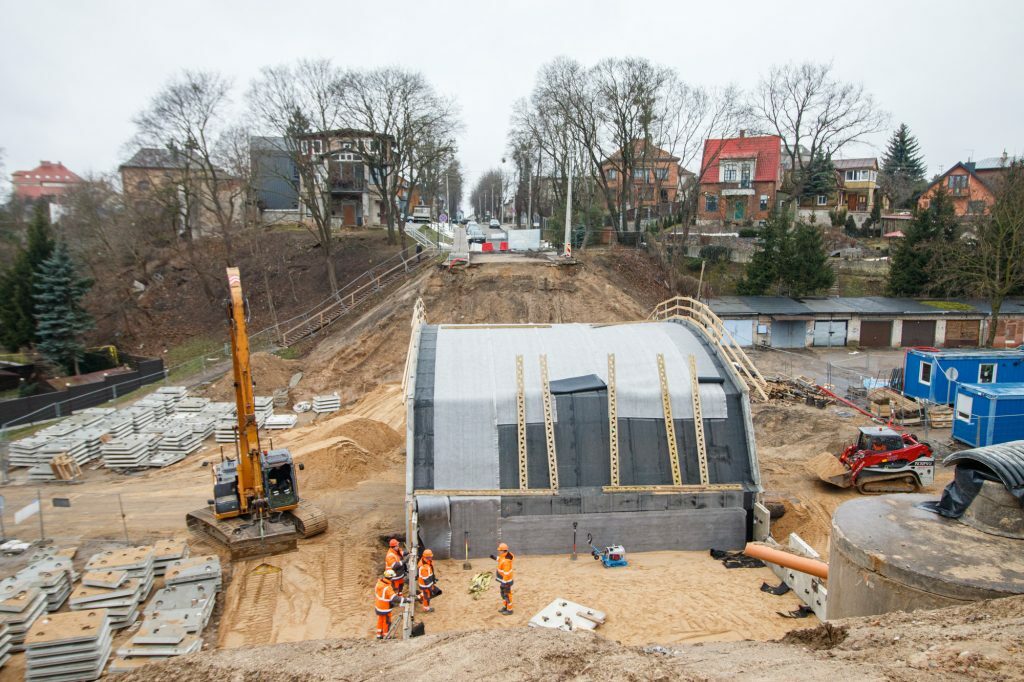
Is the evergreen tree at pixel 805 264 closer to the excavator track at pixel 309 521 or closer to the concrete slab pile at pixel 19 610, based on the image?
the excavator track at pixel 309 521

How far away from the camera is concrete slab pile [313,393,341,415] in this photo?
2817 cm

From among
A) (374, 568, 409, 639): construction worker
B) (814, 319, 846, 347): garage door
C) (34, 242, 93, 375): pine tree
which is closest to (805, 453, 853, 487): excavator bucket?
(374, 568, 409, 639): construction worker

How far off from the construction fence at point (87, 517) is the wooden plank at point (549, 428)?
1001 centimetres

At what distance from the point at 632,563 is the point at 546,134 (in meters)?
41.7

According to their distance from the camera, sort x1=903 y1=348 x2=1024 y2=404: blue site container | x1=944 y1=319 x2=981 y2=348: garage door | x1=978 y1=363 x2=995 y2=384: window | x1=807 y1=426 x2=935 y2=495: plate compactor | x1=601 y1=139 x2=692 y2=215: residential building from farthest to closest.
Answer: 1. x1=601 y1=139 x2=692 y2=215: residential building
2. x1=944 y1=319 x2=981 y2=348: garage door
3. x1=978 y1=363 x2=995 y2=384: window
4. x1=903 y1=348 x2=1024 y2=404: blue site container
5. x1=807 y1=426 x2=935 y2=495: plate compactor

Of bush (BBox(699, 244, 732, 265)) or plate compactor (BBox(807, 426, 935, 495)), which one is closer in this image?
plate compactor (BBox(807, 426, 935, 495))

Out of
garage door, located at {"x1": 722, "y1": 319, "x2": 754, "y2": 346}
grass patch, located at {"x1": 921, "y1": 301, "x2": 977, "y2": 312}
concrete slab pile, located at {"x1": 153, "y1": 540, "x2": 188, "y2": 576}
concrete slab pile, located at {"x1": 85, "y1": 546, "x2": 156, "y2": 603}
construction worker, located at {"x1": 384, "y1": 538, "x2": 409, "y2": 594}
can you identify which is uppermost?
grass patch, located at {"x1": 921, "y1": 301, "x2": 977, "y2": 312}

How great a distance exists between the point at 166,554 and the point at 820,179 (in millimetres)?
61311

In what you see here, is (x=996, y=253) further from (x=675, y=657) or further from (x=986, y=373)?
(x=675, y=657)

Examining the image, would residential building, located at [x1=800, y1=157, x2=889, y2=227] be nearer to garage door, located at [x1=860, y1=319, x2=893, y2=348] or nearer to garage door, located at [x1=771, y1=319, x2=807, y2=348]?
garage door, located at [x1=860, y1=319, x2=893, y2=348]

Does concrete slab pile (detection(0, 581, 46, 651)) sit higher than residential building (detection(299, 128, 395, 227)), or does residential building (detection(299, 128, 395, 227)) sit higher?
residential building (detection(299, 128, 395, 227))

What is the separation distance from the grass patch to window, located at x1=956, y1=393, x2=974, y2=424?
1759 cm

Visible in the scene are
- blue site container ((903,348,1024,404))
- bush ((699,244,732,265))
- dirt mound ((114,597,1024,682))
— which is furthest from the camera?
bush ((699,244,732,265))

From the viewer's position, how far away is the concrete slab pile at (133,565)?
1303 centimetres
